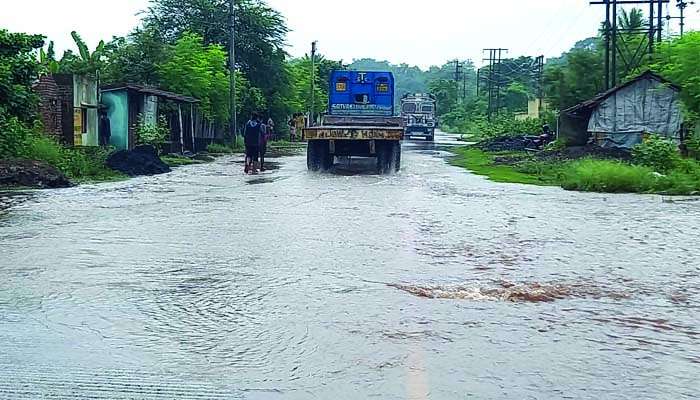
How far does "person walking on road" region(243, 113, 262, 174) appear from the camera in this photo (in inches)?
1031

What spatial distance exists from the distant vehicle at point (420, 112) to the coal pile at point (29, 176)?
44.1 metres

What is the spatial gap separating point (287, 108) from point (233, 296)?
52.5 meters

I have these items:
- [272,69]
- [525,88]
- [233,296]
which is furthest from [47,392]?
[525,88]

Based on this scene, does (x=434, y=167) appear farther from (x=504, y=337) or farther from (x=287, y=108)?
(x=287, y=108)

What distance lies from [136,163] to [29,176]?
20.6ft

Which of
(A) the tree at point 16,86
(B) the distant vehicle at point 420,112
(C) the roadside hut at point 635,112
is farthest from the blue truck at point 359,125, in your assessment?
(B) the distant vehicle at point 420,112

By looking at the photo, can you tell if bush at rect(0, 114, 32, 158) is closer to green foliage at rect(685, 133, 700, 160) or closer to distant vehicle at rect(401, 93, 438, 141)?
green foliage at rect(685, 133, 700, 160)

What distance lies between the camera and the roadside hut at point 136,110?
33.8m

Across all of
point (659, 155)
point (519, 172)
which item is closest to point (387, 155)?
point (519, 172)

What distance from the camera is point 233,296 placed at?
8.39m

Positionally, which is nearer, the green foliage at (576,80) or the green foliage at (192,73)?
the green foliage at (192,73)

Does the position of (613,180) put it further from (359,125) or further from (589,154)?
(589,154)

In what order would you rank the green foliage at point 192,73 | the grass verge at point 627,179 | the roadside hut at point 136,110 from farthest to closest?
1. the green foliage at point 192,73
2. the roadside hut at point 136,110
3. the grass verge at point 627,179

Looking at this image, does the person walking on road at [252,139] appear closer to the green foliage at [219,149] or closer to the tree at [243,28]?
the green foliage at [219,149]
